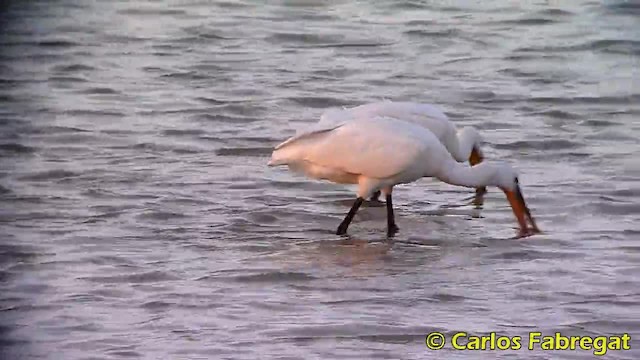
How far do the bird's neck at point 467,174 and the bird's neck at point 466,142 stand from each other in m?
0.70

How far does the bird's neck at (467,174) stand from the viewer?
303 inches

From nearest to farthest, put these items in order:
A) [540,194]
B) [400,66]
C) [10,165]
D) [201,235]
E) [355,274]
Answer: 1. [355,274]
2. [201,235]
3. [540,194]
4. [10,165]
5. [400,66]

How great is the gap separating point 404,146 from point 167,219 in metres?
1.26

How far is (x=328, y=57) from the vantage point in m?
11.9

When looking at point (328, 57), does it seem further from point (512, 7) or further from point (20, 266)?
point (20, 266)

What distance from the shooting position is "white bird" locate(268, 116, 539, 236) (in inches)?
294

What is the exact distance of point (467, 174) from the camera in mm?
7715

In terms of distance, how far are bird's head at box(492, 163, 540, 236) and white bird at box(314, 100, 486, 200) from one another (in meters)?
0.46

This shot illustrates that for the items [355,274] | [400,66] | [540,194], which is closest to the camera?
[355,274]

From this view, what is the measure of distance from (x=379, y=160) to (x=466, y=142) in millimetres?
1284

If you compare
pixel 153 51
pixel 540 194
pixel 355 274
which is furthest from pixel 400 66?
pixel 355 274

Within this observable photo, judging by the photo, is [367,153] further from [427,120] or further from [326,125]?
[427,120]

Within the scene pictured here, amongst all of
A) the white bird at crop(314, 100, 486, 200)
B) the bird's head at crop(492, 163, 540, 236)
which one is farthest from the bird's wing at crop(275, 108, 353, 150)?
the bird's head at crop(492, 163, 540, 236)

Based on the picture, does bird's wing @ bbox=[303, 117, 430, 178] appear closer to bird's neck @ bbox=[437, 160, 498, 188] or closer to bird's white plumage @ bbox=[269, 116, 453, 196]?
bird's white plumage @ bbox=[269, 116, 453, 196]
